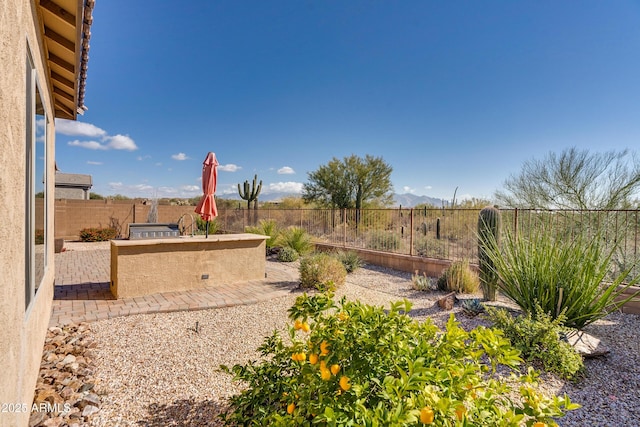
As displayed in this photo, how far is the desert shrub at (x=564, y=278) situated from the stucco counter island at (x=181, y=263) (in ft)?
16.1

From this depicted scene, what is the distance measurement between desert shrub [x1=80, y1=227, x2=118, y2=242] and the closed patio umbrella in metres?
11.4

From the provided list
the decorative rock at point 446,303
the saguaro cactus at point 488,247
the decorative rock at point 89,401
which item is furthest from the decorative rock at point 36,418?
the saguaro cactus at point 488,247

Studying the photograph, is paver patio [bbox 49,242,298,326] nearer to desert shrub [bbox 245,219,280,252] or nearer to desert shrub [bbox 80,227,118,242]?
desert shrub [bbox 245,219,280,252]

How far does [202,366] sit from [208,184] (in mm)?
4212

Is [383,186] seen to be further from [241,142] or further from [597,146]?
[597,146]

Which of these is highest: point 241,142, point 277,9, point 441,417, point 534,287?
point 277,9

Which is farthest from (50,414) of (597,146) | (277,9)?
(597,146)

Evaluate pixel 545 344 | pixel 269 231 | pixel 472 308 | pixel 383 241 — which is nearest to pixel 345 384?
pixel 545 344

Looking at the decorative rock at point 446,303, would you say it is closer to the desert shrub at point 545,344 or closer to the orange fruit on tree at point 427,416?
the desert shrub at point 545,344

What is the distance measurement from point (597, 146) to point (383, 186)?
1399 cm

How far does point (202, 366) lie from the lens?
10.7 feet

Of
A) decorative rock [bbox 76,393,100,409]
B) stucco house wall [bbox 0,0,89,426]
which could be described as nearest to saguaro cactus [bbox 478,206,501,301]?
decorative rock [bbox 76,393,100,409]

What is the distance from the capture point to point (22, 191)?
1.90 metres

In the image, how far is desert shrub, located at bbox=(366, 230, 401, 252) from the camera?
10.0 metres
